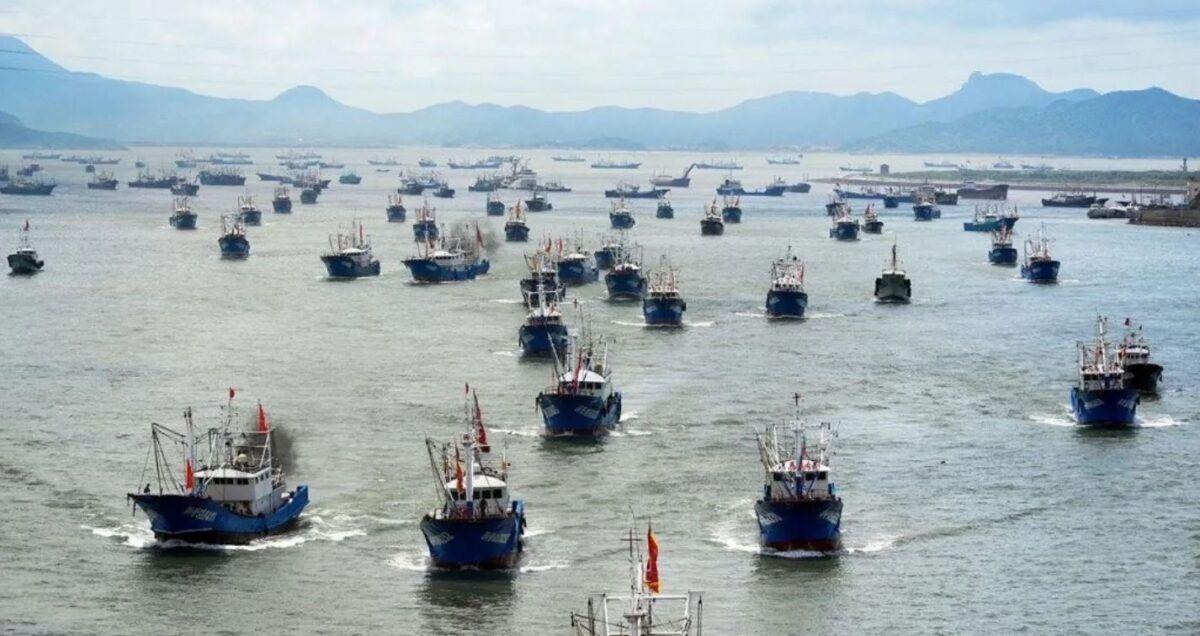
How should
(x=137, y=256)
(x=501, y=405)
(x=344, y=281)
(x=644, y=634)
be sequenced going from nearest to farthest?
(x=644, y=634)
(x=501, y=405)
(x=344, y=281)
(x=137, y=256)

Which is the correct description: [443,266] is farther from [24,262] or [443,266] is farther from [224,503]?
[224,503]

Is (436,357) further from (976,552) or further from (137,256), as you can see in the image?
(137,256)

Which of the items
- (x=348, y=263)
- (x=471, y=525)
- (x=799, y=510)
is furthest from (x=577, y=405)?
(x=348, y=263)

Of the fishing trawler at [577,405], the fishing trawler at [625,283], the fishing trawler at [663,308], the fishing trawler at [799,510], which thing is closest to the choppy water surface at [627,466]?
the fishing trawler at [799,510]

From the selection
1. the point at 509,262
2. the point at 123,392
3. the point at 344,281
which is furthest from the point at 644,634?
the point at 509,262

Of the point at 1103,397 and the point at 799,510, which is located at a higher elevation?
the point at 1103,397

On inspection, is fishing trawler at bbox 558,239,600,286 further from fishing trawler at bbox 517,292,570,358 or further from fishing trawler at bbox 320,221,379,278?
fishing trawler at bbox 517,292,570,358
